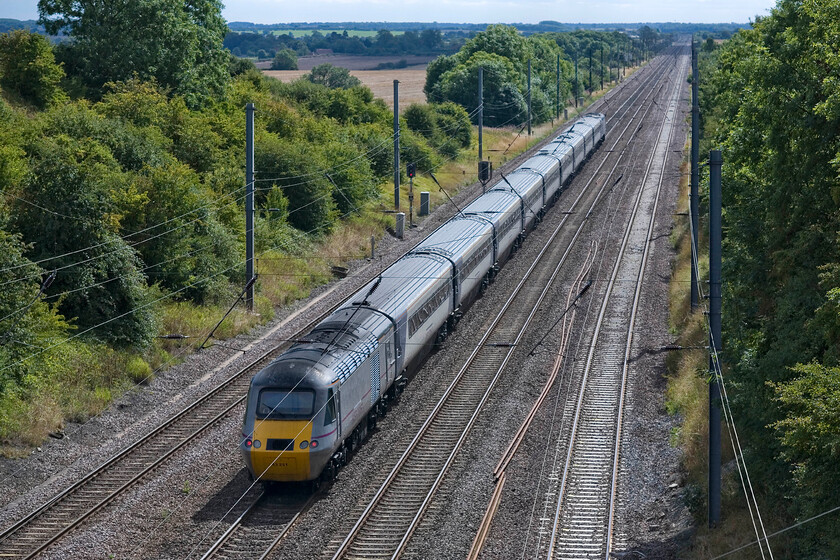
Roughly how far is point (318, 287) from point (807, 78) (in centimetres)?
2329

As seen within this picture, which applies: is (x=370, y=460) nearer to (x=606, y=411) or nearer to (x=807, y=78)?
(x=606, y=411)

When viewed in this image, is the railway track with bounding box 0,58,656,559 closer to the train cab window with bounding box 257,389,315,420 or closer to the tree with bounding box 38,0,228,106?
the train cab window with bounding box 257,389,315,420

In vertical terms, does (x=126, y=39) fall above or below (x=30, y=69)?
above

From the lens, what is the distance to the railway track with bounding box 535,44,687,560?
19000mm

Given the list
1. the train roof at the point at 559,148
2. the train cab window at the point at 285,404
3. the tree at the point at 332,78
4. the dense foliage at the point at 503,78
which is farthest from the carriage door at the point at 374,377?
the tree at the point at 332,78

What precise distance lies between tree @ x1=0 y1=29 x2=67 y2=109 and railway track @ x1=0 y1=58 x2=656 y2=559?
22.9m

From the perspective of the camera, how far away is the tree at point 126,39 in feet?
159

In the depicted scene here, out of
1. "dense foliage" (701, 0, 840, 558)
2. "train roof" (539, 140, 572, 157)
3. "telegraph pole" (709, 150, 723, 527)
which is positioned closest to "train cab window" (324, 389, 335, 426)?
"telegraph pole" (709, 150, 723, 527)

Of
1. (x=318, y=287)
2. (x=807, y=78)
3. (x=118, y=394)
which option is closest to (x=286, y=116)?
(x=318, y=287)

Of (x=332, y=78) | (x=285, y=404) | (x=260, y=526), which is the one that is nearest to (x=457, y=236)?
(x=285, y=404)

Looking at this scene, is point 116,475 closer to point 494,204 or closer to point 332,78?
point 494,204

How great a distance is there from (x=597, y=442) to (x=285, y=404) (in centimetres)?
833

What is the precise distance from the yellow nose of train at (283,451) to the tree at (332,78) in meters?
71.7

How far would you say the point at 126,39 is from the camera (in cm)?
4872
